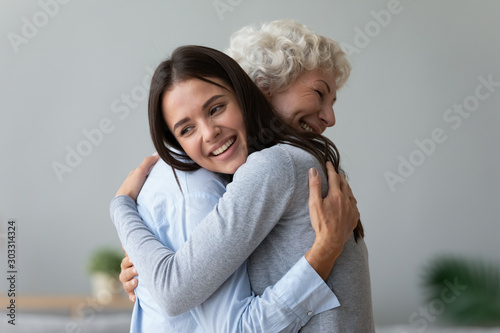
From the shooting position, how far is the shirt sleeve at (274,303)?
1.20 metres

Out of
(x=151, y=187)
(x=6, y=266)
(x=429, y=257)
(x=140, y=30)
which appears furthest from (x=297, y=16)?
(x=151, y=187)

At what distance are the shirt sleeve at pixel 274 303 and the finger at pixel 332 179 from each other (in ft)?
0.59

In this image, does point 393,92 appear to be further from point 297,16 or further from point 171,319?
point 171,319

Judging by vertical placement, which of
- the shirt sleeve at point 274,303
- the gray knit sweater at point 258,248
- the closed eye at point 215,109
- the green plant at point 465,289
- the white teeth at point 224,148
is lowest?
the green plant at point 465,289

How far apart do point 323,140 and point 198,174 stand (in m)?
0.33

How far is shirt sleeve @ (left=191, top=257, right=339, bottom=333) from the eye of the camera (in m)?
1.20

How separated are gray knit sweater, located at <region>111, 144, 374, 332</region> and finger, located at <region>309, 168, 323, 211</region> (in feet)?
0.04

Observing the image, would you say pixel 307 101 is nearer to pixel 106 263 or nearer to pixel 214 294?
pixel 214 294

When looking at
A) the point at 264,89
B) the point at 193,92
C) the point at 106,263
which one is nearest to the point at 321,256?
the point at 193,92

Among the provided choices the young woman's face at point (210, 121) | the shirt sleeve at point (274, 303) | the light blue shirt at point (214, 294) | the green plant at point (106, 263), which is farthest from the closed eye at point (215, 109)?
the green plant at point (106, 263)

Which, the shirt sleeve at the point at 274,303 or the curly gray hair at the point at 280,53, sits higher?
the curly gray hair at the point at 280,53

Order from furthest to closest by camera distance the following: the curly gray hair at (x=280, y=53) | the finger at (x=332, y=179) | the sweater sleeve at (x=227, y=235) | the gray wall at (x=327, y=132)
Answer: the gray wall at (x=327, y=132) → the curly gray hair at (x=280, y=53) → the finger at (x=332, y=179) → the sweater sleeve at (x=227, y=235)

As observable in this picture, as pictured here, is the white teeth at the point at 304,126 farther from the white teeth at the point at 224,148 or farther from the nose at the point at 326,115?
the white teeth at the point at 224,148

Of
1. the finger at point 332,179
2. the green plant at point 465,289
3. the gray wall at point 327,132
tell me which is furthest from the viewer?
the gray wall at point 327,132
